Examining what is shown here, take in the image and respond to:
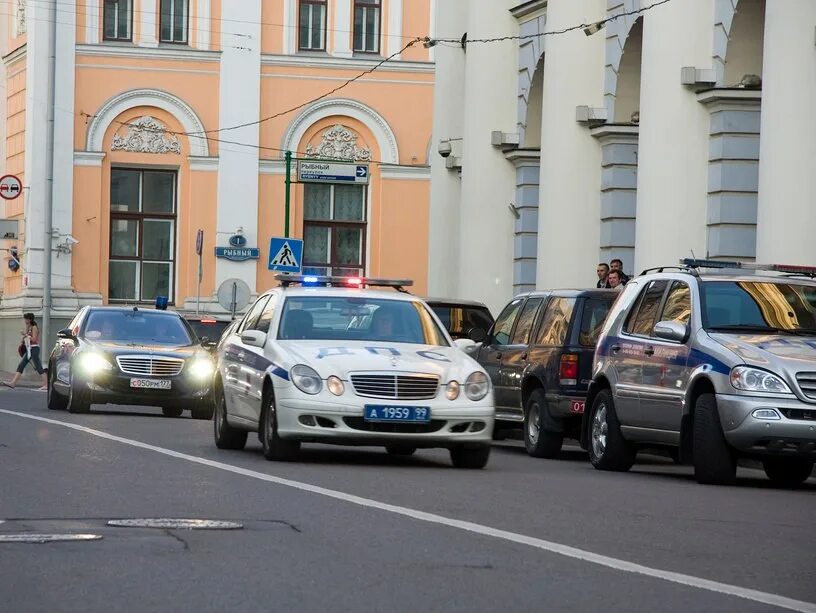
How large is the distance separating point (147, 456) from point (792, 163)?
9.47 metres

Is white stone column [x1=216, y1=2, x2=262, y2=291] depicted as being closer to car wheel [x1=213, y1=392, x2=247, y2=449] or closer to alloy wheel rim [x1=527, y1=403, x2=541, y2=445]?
alloy wheel rim [x1=527, y1=403, x2=541, y2=445]

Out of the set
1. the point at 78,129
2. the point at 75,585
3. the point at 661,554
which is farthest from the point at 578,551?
the point at 78,129

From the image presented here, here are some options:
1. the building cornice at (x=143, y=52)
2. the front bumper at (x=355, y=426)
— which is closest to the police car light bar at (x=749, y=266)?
the front bumper at (x=355, y=426)

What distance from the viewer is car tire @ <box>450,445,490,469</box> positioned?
15.9m

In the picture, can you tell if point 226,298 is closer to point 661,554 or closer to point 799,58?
point 799,58

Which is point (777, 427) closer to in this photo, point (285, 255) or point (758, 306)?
point (758, 306)

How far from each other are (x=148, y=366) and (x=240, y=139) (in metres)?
24.0

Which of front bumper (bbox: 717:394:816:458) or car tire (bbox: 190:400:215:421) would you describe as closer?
front bumper (bbox: 717:394:816:458)

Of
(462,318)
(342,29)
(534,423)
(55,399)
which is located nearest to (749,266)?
(534,423)

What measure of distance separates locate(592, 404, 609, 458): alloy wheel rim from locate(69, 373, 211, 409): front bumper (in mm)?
9435

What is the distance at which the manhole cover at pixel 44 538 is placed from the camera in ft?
31.1

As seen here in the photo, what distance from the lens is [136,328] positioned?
27031 millimetres

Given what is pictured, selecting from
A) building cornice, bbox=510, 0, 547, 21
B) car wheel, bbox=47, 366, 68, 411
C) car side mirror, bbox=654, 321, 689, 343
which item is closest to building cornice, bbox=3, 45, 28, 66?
building cornice, bbox=510, 0, 547, 21

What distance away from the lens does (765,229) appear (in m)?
22.5
